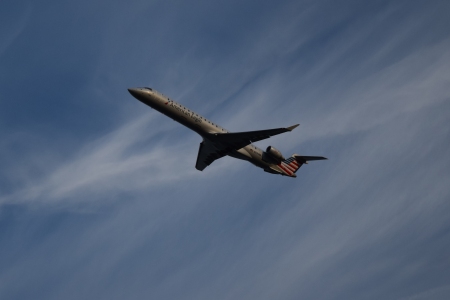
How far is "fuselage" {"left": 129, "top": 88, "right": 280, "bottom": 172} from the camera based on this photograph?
5097cm

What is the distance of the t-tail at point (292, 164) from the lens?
58.4 m

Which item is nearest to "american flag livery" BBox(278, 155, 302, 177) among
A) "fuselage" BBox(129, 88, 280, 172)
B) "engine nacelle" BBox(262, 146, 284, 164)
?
"engine nacelle" BBox(262, 146, 284, 164)

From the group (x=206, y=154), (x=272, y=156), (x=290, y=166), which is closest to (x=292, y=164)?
(x=290, y=166)

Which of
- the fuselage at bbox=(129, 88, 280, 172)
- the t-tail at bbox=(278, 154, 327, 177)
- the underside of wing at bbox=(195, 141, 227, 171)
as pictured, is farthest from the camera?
the t-tail at bbox=(278, 154, 327, 177)

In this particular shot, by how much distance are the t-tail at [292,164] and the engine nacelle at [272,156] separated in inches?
54.2

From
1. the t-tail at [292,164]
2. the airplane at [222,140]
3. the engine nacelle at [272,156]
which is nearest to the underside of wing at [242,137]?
the airplane at [222,140]

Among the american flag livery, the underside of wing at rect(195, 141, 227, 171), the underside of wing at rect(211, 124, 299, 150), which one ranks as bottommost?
the american flag livery

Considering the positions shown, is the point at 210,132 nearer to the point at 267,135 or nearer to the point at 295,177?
the point at 267,135

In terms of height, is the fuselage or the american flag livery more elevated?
the fuselage

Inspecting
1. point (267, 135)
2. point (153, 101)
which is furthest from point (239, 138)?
point (153, 101)

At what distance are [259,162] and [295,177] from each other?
18.4 feet

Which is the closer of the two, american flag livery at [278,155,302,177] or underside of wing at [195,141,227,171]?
underside of wing at [195,141,227,171]

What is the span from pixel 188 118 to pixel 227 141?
14.7ft

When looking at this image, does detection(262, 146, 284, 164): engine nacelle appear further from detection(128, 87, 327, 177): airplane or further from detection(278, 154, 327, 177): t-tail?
detection(278, 154, 327, 177): t-tail
